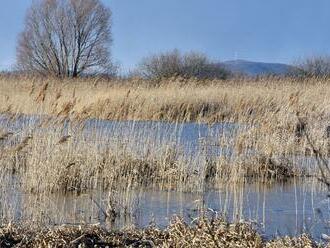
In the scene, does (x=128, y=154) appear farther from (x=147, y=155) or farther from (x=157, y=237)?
(x=157, y=237)

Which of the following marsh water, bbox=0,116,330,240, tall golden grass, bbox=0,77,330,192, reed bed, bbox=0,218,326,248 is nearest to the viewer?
reed bed, bbox=0,218,326,248

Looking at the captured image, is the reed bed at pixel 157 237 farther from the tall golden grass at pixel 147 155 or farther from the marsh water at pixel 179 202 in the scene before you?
the tall golden grass at pixel 147 155

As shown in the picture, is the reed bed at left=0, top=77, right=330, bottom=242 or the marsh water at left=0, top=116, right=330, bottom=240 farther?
the reed bed at left=0, top=77, right=330, bottom=242

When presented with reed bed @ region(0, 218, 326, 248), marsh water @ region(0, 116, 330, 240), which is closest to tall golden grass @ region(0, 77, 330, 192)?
marsh water @ region(0, 116, 330, 240)

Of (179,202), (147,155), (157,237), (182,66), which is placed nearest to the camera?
(157,237)

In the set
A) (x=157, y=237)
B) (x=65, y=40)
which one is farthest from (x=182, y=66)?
(x=157, y=237)

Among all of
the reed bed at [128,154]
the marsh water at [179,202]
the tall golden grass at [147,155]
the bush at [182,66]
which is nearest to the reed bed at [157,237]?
the marsh water at [179,202]

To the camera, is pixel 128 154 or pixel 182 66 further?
pixel 182 66

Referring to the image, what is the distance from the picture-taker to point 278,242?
3789 millimetres

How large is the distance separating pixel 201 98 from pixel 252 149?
6.71m

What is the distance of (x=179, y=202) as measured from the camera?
630 centimetres

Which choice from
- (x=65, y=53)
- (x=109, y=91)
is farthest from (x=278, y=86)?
(x=65, y=53)

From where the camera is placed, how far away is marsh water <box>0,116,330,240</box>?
526cm

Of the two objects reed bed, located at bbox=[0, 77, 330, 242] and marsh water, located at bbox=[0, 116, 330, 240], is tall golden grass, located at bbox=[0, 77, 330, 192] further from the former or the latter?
marsh water, located at bbox=[0, 116, 330, 240]
